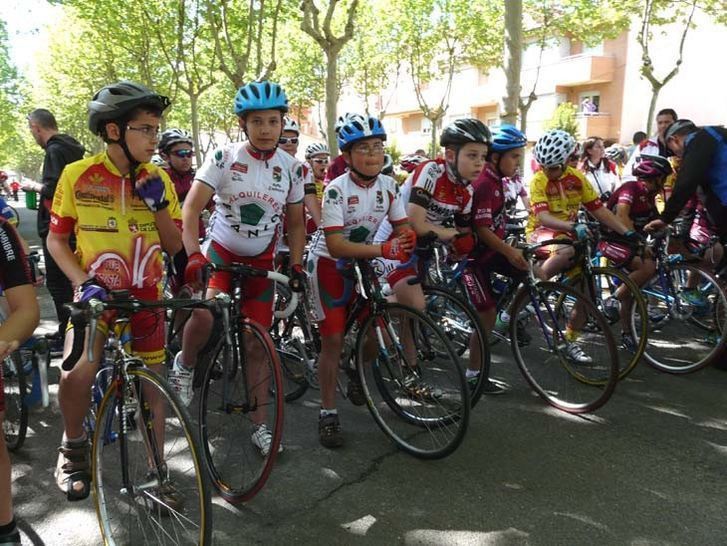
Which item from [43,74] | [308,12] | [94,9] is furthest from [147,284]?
[43,74]

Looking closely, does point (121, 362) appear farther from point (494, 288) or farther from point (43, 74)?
point (43, 74)

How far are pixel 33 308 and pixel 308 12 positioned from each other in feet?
39.4

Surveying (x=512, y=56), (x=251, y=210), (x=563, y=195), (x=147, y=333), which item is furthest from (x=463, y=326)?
(x=512, y=56)

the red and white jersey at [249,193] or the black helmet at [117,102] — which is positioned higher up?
the black helmet at [117,102]

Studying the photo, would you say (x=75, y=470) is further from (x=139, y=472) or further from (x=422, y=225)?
(x=422, y=225)

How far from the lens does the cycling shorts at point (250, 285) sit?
3.64 metres

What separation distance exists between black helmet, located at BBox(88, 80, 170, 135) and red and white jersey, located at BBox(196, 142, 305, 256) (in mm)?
733

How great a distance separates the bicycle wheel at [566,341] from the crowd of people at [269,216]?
0.33 feet

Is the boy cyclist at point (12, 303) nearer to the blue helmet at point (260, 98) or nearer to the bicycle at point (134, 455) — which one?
the bicycle at point (134, 455)

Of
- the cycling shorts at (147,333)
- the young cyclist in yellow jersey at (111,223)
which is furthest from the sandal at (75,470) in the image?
the cycling shorts at (147,333)

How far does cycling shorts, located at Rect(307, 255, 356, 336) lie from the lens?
3.86m

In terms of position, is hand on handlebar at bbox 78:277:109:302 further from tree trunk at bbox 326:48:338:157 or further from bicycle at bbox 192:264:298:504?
tree trunk at bbox 326:48:338:157

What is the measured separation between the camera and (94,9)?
19328 millimetres

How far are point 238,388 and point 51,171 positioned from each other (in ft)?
11.0
